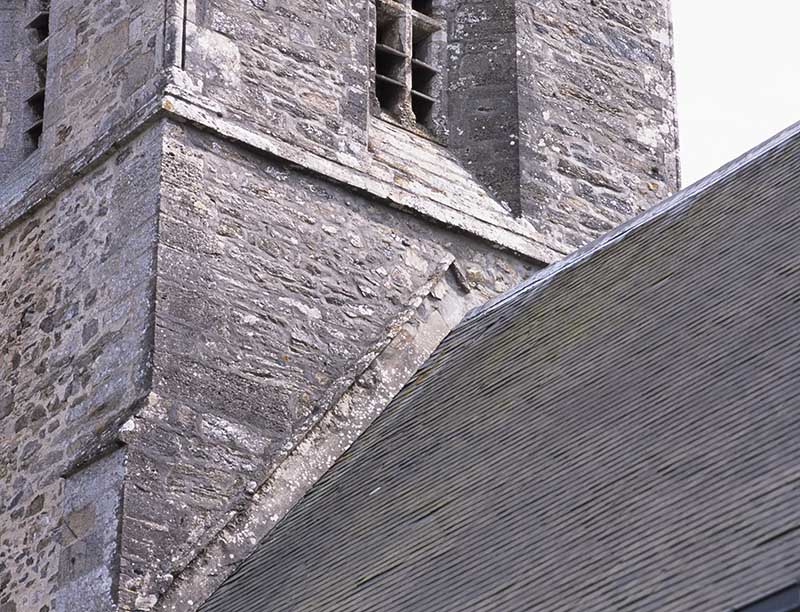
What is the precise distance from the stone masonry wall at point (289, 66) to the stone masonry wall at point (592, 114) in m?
1.04

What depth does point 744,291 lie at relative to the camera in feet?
25.5

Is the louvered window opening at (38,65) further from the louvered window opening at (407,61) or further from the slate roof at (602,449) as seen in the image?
the slate roof at (602,449)

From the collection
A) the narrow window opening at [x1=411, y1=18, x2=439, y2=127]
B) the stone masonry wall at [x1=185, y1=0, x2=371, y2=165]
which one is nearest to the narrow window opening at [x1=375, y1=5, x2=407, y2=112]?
the narrow window opening at [x1=411, y1=18, x2=439, y2=127]

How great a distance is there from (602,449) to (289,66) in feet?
11.2

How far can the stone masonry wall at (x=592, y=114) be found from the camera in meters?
10.9

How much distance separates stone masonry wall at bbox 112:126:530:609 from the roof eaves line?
44 centimetres

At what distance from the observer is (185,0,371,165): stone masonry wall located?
9.75 m

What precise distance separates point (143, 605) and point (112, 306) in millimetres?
1525

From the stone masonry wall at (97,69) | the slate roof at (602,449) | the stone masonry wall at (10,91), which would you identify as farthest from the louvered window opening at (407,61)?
the stone masonry wall at (10,91)

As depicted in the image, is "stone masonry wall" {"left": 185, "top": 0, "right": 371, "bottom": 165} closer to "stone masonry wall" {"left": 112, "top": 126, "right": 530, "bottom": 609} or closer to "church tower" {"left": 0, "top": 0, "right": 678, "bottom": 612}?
"church tower" {"left": 0, "top": 0, "right": 678, "bottom": 612}

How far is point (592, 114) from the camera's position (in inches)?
442

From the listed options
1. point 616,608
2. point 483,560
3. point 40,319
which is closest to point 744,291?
point 483,560

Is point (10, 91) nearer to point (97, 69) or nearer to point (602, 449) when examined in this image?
point (97, 69)

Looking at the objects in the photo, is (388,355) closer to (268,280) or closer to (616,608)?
(268,280)
